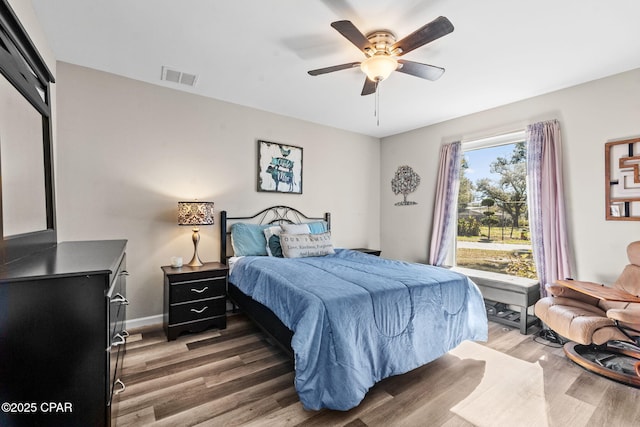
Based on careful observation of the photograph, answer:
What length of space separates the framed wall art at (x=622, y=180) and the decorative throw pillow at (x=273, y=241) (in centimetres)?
347

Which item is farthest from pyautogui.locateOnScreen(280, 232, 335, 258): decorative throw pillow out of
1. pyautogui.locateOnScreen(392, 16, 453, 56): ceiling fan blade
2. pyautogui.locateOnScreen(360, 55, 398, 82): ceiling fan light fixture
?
pyautogui.locateOnScreen(392, 16, 453, 56): ceiling fan blade

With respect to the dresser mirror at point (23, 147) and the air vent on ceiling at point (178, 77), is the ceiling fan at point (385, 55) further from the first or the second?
the dresser mirror at point (23, 147)

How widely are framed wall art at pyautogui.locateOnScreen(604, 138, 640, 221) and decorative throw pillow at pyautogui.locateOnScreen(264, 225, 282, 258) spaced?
11.4 feet

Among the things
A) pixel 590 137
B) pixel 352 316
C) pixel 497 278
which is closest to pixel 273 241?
pixel 352 316

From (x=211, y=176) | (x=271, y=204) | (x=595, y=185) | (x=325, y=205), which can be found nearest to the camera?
(x=595, y=185)

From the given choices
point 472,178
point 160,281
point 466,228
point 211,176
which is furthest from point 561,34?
point 160,281

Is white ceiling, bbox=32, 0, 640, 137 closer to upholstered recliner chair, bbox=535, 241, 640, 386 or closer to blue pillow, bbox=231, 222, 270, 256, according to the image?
blue pillow, bbox=231, 222, 270, 256

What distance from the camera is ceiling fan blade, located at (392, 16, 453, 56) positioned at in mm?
1727

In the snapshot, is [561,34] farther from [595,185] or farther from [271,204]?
[271,204]

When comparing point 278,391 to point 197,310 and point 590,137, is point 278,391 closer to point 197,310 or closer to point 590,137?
point 197,310

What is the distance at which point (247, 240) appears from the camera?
3551mm

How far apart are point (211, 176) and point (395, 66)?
2.46 m

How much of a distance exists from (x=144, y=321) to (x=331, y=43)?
133 inches

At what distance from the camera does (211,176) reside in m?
3.60
